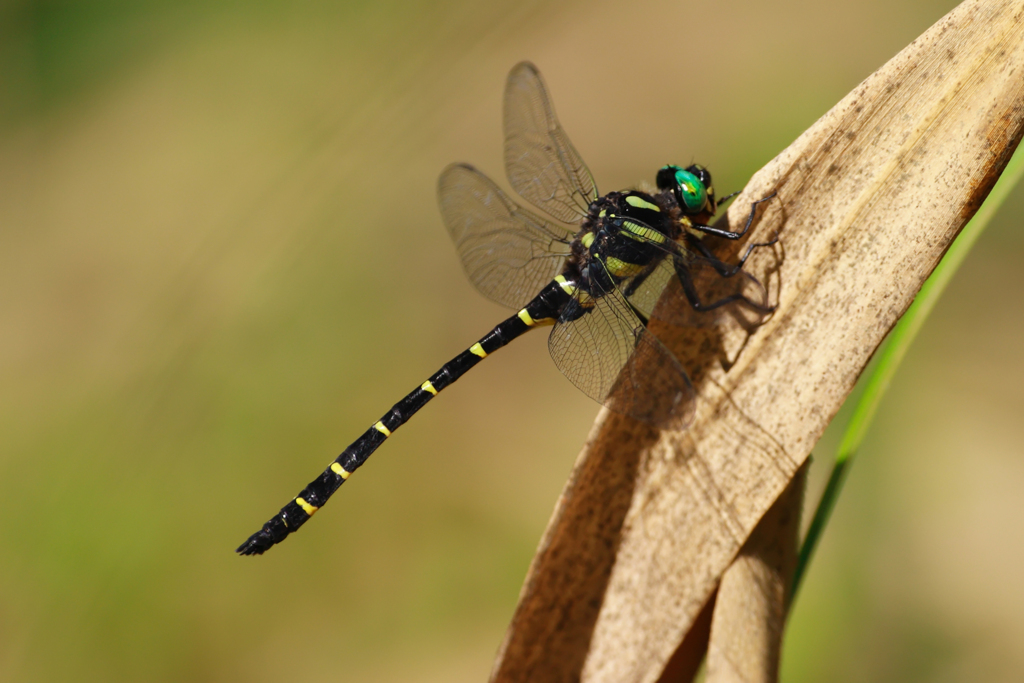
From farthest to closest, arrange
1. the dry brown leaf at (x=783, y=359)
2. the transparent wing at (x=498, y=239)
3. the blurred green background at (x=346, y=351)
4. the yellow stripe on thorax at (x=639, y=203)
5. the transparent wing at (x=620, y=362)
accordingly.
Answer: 1. the blurred green background at (x=346, y=351)
2. the transparent wing at (x=498, y=239)
3. the yellow stripe on thorax at (x=639, y=203)
4. the transparent wing at (x=620, y=362)
5. the dry brown leaf at (x=783, y=359)

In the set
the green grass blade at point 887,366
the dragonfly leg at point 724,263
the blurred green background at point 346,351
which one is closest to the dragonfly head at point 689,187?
the dragonfly leg at point 724,263

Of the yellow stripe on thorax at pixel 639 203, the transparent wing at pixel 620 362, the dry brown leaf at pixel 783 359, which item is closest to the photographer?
the dry brown leaf at pixel 783 359

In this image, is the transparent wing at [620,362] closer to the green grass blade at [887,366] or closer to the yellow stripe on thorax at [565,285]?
the yellow stripe on thorax at [565,285]

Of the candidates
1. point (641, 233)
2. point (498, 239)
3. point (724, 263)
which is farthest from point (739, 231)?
point (498, 239)

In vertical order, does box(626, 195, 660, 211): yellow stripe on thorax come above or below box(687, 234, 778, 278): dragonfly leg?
above

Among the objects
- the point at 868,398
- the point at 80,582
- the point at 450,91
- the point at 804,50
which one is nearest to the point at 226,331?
the point at 80,582

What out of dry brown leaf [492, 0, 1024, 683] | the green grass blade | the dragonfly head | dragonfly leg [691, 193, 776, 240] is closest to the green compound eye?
the dragonfly head

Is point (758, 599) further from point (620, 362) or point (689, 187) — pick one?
point (689, 187)

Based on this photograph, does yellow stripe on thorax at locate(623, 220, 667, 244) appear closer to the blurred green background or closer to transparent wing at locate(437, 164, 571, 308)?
transparent wing at locate(437, 164, 571, 308)
